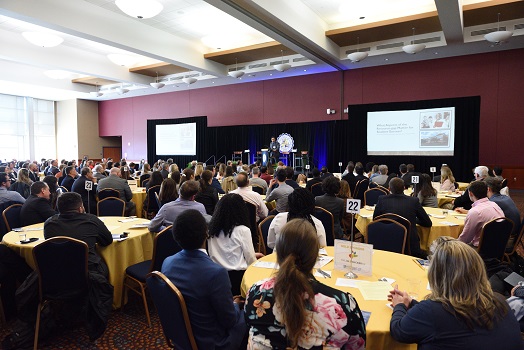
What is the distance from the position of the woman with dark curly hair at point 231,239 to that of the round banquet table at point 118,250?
3.86 ft

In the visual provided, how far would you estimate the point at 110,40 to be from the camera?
915 cm

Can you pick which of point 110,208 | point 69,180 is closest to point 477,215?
point 110,208

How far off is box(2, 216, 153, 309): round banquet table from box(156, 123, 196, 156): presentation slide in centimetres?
1341

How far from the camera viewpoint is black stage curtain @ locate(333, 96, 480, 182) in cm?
1120

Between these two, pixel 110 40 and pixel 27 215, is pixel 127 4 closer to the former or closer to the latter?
pixel 110 40

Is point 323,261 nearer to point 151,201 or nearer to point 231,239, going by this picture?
point 231,239

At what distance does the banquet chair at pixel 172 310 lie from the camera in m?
1.79

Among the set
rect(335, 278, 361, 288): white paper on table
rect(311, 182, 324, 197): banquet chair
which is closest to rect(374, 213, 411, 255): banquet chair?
rect(335, 278, 361, 288): white paper on table

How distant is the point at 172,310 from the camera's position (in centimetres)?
185

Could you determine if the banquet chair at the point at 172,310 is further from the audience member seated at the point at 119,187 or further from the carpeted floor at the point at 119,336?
the audience member seated at the point at 119,187

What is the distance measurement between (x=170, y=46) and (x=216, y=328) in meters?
10.5

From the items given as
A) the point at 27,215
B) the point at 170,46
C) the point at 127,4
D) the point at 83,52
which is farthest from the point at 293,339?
the point at 83,52

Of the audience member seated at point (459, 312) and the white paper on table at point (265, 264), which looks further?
the white paper on table at point (265, 264)

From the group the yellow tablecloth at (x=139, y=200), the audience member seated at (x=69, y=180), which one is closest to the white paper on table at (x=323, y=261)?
the yellow tablecloth at (x=139, y=200)
